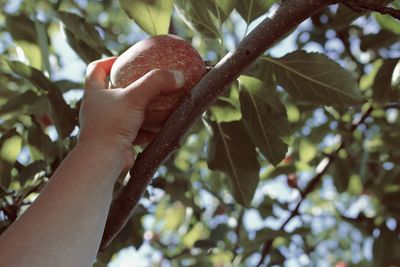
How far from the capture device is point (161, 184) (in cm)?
194

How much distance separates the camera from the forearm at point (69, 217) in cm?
80

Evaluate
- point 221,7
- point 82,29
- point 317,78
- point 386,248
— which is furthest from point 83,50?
point 386,248

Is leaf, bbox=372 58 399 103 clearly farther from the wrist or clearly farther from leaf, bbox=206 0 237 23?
the wrist

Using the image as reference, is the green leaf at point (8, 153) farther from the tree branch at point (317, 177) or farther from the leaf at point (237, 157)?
the tree branch at point (317, 177)

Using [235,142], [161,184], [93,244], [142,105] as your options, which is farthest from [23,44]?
[93,244]

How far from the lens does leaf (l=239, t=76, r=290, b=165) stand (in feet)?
4.00

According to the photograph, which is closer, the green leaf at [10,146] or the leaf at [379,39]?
the green leaf at [10,146]

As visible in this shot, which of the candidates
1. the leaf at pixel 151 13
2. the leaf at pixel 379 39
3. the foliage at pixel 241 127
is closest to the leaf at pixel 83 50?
the foliage at pixel 241 127

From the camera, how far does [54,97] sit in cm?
141

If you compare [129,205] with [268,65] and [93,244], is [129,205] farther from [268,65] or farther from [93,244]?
[268,65]

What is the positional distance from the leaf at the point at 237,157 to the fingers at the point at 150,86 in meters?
0.42

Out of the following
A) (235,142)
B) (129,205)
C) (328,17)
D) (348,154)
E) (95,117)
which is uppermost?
(95,117)

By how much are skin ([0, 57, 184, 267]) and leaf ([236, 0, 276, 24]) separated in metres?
0.30

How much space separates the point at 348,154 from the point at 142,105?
1.38 metres
